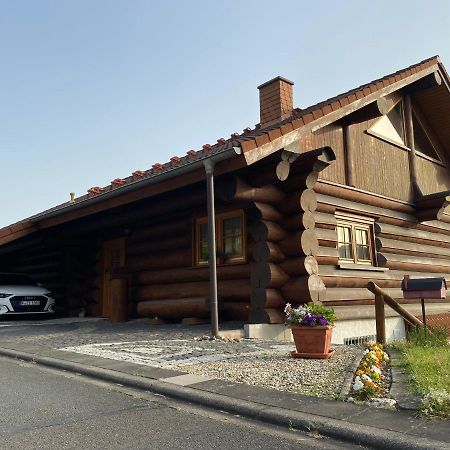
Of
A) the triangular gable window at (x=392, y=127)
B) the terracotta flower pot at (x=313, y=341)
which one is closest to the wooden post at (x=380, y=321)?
the terracotta flower pot at (x=313, y=341)

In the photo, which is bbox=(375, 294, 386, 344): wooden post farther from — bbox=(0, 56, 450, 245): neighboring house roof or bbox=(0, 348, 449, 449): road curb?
bbox=(0, 348, 449, 449): road curb

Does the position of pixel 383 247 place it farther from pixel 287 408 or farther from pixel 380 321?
pixel 287 408

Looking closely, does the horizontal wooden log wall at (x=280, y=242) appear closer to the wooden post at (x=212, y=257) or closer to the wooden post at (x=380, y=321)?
the wooden post at (x=212, y=257)

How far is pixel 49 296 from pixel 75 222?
6.88 ft

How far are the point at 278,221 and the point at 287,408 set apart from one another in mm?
5442

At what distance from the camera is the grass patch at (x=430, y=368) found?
3511 millimetres

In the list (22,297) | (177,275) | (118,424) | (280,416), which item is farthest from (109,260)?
(280,416)

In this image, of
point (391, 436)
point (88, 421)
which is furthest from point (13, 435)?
point (391, 436)

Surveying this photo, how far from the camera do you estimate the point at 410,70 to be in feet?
38.3

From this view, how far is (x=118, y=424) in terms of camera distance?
3652 millimetres

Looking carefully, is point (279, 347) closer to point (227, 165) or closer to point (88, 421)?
point (227, 165)

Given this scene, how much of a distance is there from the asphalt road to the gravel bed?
812 mm

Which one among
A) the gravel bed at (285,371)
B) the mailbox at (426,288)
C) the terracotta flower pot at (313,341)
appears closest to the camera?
the gravel bed at (285,371)

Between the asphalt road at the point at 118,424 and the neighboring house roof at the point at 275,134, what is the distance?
13.8 feet
